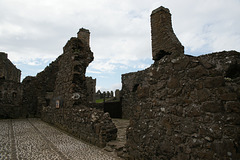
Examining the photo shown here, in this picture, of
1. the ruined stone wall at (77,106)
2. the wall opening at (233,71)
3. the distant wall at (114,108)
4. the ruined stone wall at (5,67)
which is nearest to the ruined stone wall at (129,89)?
the distant wall at (114,108)

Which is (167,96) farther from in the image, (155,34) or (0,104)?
(0,104)

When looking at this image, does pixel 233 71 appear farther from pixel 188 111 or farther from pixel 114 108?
pixel 114 108

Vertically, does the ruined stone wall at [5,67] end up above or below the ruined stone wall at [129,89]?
above

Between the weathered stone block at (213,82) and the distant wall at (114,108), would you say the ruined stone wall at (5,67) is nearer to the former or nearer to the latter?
the distant wall at (114,108)

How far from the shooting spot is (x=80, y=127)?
19.0 ft

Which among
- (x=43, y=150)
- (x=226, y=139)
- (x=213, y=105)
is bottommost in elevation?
(x=43, y=150)

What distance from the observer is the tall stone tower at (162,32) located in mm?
10582

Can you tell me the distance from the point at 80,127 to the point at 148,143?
338cm

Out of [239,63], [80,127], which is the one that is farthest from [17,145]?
[239,63]

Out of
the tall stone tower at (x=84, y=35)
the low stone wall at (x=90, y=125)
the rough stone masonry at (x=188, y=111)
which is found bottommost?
the low stone wall at (x=90, y=125)

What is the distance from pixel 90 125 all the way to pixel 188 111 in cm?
355

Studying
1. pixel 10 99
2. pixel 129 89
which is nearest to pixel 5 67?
pixel 10 99

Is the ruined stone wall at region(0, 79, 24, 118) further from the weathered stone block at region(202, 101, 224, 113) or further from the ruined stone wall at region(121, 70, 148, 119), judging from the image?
the weathered stone block at region(202, 101, 224, 113)

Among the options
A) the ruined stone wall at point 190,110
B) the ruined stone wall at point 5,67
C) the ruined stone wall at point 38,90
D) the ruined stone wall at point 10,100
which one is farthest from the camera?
the ruined stone wall at point 5,67
